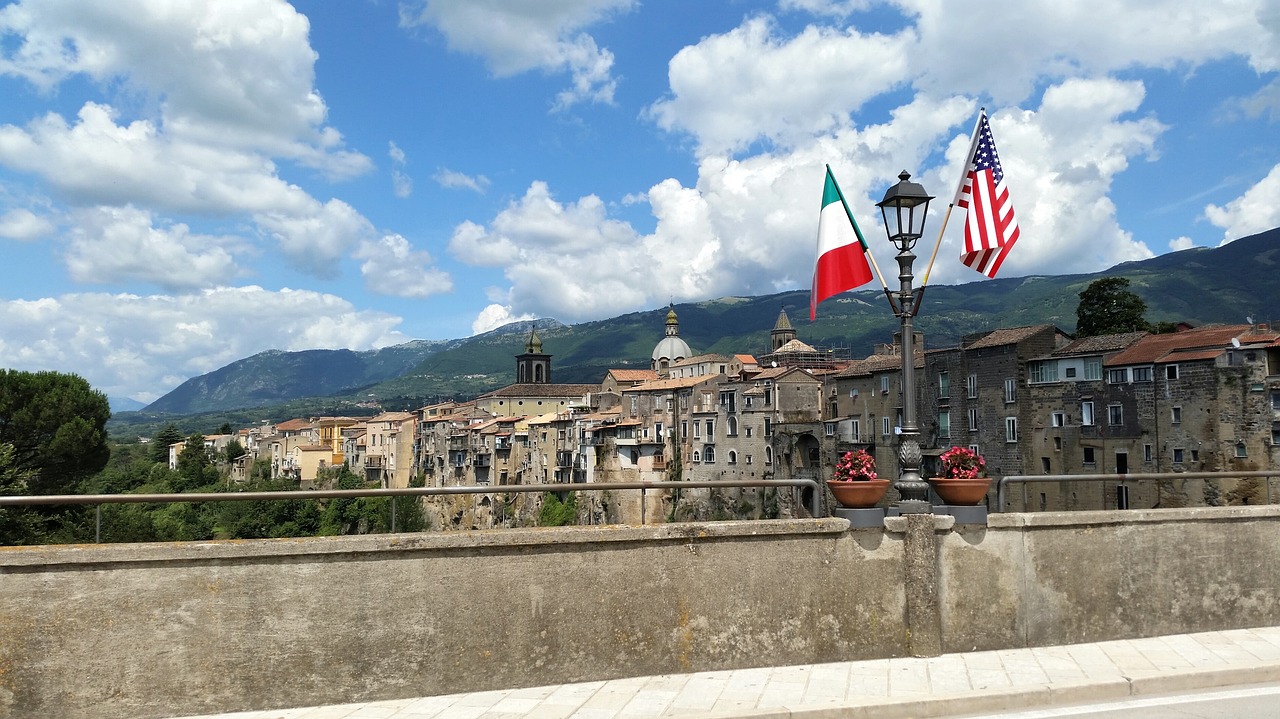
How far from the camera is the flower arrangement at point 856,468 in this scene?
9734 mm

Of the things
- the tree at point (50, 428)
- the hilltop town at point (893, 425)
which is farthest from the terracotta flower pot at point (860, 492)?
the tree at point (50, 428)

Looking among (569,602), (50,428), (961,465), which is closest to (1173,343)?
(961,465)

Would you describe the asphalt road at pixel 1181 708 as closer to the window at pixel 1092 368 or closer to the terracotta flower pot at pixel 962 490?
the terracotta flower pot at pixel 962 490

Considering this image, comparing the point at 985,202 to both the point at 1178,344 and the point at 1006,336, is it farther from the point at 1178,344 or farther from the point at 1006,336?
the point at 1006,336

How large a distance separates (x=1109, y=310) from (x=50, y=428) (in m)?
86.2

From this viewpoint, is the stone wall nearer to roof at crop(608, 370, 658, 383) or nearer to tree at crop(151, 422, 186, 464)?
roof at crop(608, 370, 658, 383)

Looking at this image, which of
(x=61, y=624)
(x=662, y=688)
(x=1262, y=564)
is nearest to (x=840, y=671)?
(x=662, y=688)

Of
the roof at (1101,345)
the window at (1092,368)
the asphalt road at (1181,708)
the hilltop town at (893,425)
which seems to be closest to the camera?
the asphalt road at (1181,708)

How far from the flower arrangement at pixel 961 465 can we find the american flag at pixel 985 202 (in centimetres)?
369

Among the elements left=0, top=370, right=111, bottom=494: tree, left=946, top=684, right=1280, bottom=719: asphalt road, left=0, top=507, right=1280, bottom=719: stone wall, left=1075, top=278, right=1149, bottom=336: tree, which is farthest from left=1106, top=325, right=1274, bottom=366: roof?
left=0, top=370, right=111, bottom=494: tree

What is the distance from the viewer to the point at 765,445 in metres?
76.2

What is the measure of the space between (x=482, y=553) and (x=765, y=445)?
227ft

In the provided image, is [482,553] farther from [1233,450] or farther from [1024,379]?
[1024,379]

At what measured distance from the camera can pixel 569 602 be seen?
28.8ft
